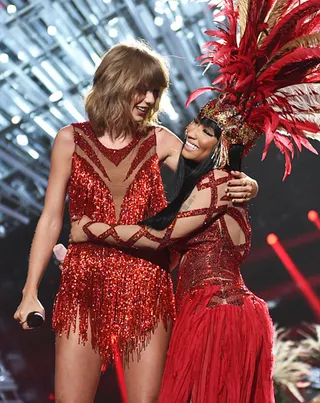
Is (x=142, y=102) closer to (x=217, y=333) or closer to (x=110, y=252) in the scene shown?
(x=110, y=252)

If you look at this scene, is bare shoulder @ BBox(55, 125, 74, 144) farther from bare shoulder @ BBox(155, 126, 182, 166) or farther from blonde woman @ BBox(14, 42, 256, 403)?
bare shoulder @ BBox(155, 126, 182, 166)

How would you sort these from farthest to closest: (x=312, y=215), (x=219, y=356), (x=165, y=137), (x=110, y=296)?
(x=312, y=215)
(x=165, y=137)
(x=110, y=296)
(x=219, y=356)

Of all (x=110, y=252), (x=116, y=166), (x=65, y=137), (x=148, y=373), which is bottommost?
(x=148, y=373)

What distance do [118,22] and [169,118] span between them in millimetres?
686

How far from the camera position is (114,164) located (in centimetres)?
291

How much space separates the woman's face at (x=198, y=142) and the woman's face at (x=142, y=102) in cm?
21

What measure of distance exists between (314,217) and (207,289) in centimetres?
276

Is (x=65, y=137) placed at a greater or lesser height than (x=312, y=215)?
lesser

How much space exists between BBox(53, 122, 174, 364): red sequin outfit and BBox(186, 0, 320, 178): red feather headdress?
1.18ft

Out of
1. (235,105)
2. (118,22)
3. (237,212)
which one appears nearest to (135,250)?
(237,212)

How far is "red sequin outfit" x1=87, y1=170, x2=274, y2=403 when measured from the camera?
2621 millimetres

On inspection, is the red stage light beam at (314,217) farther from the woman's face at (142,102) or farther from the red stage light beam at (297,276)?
the woman's face at (142,102)

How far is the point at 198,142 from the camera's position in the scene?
9.10ft

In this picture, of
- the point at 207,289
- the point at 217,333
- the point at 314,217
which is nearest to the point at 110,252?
the point at 207,289
